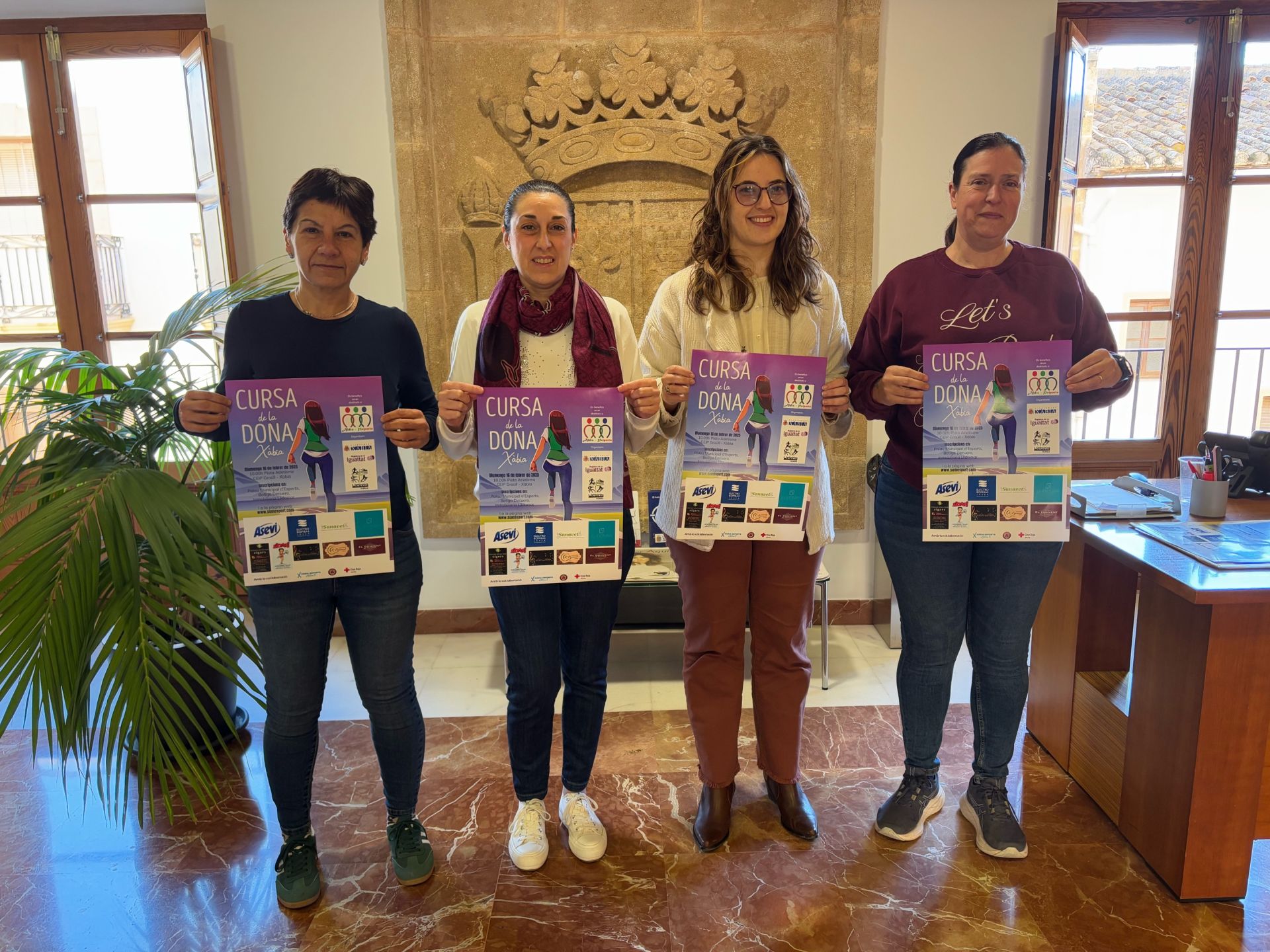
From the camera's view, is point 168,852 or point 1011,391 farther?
point 168,852

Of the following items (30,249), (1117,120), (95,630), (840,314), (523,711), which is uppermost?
(1117,120)

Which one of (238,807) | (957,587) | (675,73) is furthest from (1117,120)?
(238,807)

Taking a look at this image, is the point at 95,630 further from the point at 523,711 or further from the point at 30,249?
the point at 30,249

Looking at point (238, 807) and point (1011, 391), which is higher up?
point (1011, 391)

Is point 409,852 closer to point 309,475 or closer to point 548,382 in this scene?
point 309,475

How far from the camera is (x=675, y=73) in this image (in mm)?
3227

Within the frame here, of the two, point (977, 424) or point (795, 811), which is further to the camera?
point (795, 811)

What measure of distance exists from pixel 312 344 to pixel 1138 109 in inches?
142

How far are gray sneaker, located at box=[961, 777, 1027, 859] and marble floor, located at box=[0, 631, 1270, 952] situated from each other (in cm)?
3

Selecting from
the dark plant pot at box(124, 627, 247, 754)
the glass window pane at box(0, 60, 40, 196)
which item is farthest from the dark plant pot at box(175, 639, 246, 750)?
the glass window pane at box(0, 60, 40, 196)

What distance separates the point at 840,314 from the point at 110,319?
130 inches

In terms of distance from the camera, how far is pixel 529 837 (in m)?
1.95

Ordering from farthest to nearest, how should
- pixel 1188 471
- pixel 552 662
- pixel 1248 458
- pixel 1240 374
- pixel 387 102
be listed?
pixel 1240 374 → pixel 387 102 → pixel 1188 471 → pixel 1248 458 → pixel 552 662

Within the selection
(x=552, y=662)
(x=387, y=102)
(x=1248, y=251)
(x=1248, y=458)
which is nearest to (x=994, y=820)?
(x=552, y=662)
